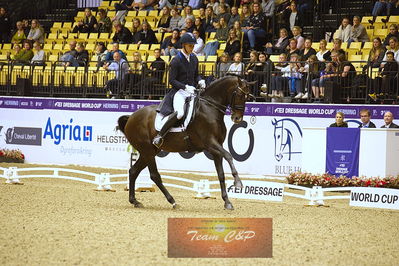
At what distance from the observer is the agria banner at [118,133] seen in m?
19.4

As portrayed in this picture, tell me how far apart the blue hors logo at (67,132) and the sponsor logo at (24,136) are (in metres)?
0.30

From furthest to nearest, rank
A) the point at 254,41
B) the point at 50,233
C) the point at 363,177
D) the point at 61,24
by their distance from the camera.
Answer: the point at 61,24
the point at 254,41
the point at 363,177
the point at 50,233

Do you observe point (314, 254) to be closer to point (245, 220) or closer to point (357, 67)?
point (245, 220)

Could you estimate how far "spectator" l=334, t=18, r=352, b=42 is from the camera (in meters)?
21.4

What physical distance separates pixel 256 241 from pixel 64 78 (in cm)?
1651

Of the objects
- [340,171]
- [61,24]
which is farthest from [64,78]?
[340,171]

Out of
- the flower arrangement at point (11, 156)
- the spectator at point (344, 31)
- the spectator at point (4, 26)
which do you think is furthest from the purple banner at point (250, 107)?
the spectator at point (4, 26)

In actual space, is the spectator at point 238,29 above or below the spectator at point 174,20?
below

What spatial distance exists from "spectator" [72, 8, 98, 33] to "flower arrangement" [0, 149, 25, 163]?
5.69m

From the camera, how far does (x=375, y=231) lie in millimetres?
11047

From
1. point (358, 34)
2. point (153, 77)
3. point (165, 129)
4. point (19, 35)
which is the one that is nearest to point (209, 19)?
point (153, 77)

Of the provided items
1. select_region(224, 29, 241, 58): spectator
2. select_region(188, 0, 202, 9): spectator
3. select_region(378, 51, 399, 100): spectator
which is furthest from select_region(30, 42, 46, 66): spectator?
select_region(378, 51, 399, 100): spectator

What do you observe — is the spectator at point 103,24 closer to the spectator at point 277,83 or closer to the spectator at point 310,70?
the spectator at point 277,83

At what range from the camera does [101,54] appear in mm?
24516
